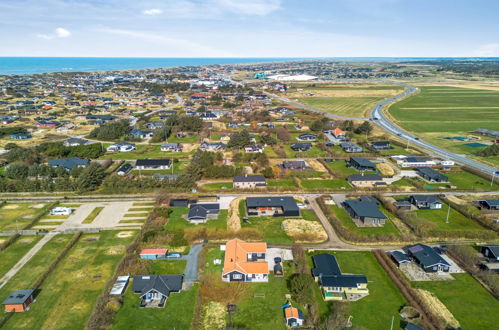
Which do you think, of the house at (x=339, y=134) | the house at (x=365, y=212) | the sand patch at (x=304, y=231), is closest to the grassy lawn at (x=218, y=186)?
the sand patch at (x=304, y=231)

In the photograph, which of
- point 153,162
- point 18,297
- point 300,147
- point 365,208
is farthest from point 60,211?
point 300,147

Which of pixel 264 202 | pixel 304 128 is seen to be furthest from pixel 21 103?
pixel 264 202

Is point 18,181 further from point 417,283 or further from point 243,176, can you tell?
point 417,283

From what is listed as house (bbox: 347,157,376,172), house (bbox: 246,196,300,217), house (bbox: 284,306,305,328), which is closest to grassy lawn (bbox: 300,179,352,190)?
house (bbox: 347,157,376,172)

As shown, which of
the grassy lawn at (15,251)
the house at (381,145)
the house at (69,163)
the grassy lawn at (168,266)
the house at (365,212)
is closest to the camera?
the grassy lawn at (168,266)

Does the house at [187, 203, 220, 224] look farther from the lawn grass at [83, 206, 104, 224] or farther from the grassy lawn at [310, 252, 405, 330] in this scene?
the grassy lawn at [310, 252, 405, 330]

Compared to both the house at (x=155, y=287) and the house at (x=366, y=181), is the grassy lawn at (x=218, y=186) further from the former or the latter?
the house at (x=155, y=287)
